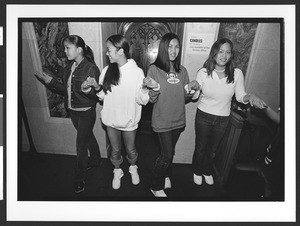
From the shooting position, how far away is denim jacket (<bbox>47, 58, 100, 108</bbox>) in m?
2.31

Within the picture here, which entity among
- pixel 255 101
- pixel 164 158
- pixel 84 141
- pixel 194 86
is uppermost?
pixel 194 86

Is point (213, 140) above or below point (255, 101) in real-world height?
below

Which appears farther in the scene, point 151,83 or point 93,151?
point 93,151

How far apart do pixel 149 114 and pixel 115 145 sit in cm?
33

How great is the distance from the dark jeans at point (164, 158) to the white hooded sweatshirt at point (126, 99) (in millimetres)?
228

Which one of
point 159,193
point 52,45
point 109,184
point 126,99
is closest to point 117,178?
point 109,184

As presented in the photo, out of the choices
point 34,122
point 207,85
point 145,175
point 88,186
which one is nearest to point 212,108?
point 207,85

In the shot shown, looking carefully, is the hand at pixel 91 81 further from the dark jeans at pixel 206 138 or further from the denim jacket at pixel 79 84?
the dark jeans at pixel 206 138

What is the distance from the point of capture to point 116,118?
91.9 inches

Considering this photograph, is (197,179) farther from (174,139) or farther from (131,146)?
(131,146)

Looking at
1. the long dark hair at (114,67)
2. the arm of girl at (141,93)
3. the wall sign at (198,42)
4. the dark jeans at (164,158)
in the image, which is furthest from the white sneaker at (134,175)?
the wall sign at (198,42)

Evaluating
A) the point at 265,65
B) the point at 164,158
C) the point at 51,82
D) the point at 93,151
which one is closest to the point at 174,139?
the point at 164,158

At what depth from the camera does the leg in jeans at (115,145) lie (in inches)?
92.5

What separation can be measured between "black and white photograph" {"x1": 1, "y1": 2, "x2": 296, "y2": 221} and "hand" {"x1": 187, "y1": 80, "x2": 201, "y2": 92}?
10 millimetres
